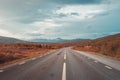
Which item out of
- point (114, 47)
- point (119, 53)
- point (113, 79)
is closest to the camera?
point (113, 79)

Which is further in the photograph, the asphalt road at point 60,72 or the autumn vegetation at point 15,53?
the autumn vegetation at point 15,53

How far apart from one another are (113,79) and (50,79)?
3.05m

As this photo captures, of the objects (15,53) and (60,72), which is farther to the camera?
(15,53)

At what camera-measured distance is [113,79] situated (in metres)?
11.0

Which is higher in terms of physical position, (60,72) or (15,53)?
(15,53)

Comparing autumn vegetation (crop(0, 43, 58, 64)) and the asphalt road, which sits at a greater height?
autumn vegetation (crop(0, 43, 58, 64))

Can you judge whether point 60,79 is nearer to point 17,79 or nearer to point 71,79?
point 71,79

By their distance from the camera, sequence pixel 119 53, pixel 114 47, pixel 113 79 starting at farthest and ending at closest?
pixel 114 47, pixel 119 53, pixel 113 79

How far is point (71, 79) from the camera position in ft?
36.9

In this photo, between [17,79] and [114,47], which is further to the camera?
[114,47]

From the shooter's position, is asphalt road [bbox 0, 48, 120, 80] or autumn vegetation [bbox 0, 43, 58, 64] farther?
autumn vegetation [bbox 0, 43, 58, 64]

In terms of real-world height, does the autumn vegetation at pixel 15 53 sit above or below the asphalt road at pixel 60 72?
above

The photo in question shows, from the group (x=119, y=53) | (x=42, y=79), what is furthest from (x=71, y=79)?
(x=119, y=53)

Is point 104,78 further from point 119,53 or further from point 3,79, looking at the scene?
point 119,53
